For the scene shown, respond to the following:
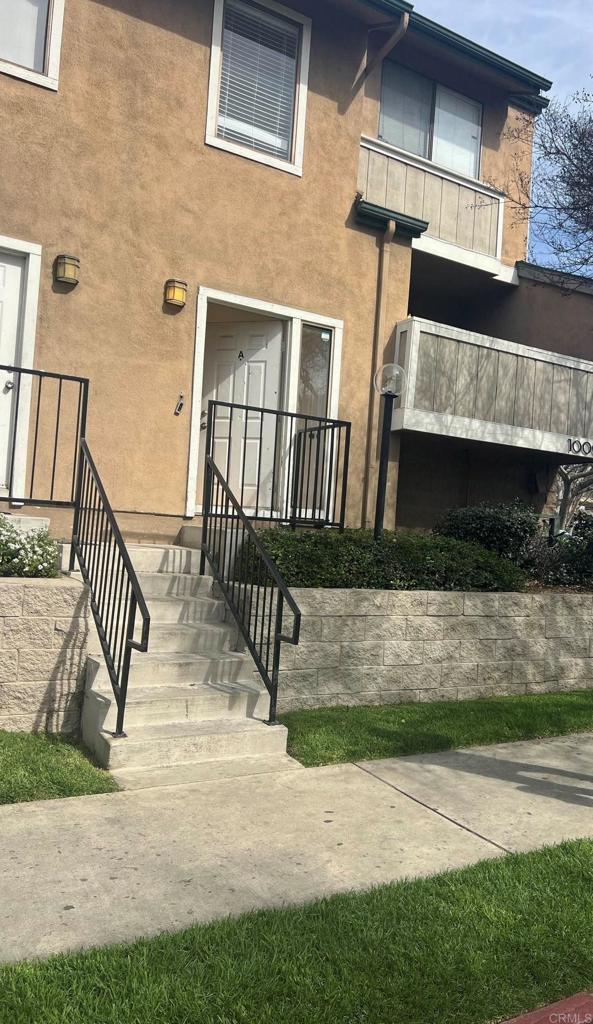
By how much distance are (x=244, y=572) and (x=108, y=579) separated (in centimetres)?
126

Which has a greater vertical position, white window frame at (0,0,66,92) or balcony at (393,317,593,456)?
white window frame at (0,0,66,92)

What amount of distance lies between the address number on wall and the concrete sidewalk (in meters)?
5.55

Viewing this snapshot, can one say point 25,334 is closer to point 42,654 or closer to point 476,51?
point 42,654

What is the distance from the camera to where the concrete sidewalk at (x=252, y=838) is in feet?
10.2

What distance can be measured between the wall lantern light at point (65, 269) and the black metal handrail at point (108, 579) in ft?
6.13

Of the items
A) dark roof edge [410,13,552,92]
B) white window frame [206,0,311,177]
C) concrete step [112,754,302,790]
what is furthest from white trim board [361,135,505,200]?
concrete step [112,754,302,790]

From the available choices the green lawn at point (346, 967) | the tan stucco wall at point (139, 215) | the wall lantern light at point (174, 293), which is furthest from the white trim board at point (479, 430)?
the green lawn at point (346, 967)

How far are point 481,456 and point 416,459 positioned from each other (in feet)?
3.30

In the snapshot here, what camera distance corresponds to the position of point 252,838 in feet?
12.6

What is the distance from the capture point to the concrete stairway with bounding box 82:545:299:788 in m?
4.64

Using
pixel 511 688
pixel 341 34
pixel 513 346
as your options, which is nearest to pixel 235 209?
pixel 341 34

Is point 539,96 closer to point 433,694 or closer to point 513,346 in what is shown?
point 513,346

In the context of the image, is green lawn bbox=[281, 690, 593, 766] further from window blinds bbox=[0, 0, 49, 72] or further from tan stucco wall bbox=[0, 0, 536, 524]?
window blinds bbox=[0, 0, 49, 72]

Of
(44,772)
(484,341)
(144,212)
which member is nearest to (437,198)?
(484,341)
